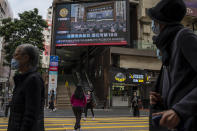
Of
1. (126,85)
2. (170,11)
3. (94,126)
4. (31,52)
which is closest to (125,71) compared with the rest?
(126,85)

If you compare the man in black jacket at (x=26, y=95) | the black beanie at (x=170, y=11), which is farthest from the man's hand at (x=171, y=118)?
the man in black jacket at (x=26, y=95)

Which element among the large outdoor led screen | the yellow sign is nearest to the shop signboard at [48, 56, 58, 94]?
the large outdoor led screen

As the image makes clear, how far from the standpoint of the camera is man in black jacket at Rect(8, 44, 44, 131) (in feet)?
7.80

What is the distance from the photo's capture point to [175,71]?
4.65 ft

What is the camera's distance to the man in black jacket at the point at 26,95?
2.38 meters

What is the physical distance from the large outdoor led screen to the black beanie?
2400cm

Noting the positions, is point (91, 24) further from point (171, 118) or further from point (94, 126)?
point (171, 118)

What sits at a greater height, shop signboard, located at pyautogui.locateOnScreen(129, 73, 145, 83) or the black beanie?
the black beanie

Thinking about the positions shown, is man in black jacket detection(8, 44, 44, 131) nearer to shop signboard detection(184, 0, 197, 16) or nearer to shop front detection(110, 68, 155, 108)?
shop front detection(110, 68, 155, 108)

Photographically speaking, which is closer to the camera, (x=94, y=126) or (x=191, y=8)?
(x=94, y=126)

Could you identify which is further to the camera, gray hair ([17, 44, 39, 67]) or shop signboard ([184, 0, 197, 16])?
shop signboard ([184, 0, 197, 16])

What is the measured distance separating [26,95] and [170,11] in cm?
180

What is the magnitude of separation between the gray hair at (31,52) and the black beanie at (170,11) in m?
1.66

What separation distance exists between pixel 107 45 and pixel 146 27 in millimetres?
7016
